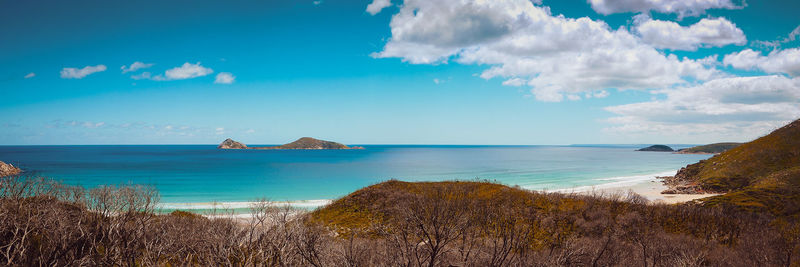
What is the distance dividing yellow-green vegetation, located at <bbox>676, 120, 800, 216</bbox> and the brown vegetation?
5.20 meters

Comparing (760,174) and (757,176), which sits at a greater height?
(760,174)

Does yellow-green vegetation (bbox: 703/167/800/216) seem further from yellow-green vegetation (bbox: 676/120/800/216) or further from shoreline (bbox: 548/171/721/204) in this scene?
shoreline (bbox: 548/171/721/204)

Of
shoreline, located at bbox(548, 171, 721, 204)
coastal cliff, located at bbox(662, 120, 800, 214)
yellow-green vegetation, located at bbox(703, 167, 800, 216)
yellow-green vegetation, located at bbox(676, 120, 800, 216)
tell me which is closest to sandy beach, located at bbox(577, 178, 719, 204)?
shoreline, located at bbox(548, 171, 721, 204)

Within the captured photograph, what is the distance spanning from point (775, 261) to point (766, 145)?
6826 centimetres

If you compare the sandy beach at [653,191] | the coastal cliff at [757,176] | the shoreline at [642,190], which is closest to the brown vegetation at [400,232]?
the coastal cliff at [757,176]

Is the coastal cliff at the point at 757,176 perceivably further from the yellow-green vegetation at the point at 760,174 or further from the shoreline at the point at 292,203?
the shoreline at the point at 292,203

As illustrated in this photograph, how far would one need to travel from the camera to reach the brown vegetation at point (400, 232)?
51.8 ft

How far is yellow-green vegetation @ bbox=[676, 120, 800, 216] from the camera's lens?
36.5 meters

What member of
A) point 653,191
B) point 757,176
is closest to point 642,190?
point 653,191

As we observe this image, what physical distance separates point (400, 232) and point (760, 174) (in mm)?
65817

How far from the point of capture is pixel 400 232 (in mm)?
24609

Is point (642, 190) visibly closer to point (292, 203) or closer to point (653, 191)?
point (653, 191)

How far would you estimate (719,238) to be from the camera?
1041 inches

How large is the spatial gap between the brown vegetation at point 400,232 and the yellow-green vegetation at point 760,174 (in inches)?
205
